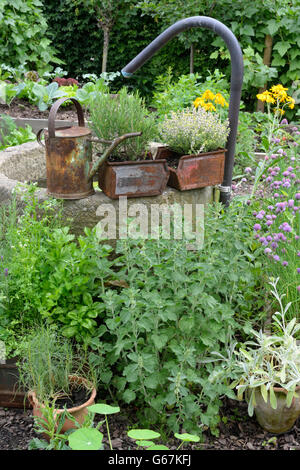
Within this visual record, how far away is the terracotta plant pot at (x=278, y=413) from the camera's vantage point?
215 centimetres

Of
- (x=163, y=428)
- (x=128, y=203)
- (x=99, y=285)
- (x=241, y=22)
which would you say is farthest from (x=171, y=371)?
(x=241, y=22)

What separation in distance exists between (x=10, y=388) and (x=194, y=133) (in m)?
1.49

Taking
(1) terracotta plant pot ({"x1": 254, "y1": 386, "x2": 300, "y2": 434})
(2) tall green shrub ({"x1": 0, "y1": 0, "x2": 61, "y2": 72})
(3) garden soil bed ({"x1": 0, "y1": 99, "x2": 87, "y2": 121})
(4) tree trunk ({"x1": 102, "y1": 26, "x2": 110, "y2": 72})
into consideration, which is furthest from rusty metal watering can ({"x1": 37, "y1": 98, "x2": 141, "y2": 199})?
(4) tree trunk ({"x1": 102, "y1": 26, "x2": 110, "y2": 72})

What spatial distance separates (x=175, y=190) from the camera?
104 inches

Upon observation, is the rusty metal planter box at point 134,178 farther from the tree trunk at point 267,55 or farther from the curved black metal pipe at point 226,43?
the tree trunk at point 267,55

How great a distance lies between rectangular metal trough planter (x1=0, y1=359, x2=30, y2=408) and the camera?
7.32 ft

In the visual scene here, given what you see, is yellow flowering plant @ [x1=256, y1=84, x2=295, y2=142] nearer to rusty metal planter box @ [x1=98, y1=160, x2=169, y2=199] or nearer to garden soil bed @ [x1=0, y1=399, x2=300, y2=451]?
rusty metal planter box @ [x1=98, y1=160, x2=169, y2=199]

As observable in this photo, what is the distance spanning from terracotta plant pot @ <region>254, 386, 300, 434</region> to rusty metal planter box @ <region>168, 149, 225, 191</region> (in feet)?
3.44

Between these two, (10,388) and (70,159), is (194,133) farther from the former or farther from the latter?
(10,388)

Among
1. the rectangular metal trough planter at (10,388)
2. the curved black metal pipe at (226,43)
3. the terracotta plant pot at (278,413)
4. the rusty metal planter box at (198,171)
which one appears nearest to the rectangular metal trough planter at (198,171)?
the rusty metal planter box at (198,171)

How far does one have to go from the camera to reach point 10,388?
2.28 metres

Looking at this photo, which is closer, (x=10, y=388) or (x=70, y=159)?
(x=10, y=388)

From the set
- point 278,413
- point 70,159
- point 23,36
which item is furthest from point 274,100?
point 23,36

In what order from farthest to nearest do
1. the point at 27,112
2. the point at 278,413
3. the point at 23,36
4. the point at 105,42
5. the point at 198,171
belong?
the point at 105,42
the point at 23,36
the point at 27,112
the point at 198,171
the point at 278,413
